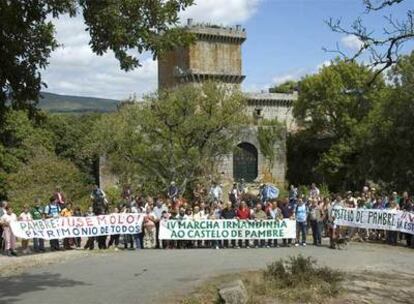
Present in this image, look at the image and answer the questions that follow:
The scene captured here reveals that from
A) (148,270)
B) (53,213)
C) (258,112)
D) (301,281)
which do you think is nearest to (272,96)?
(258,112)

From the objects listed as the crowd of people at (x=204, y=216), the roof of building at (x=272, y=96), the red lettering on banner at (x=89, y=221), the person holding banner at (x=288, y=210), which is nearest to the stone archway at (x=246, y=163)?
the roof of building at (x=272, y=96)

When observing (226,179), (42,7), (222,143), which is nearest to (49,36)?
(42,7)

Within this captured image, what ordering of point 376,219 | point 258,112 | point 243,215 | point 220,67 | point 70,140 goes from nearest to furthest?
point 243,215
point 376,219
point 70,140
point 258,112
point 220,67

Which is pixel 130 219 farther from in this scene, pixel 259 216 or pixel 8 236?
pixel 259 216

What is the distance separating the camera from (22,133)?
5819 centimetres

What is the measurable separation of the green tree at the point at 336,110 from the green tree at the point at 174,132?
25318 mm

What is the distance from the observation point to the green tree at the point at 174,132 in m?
39.0

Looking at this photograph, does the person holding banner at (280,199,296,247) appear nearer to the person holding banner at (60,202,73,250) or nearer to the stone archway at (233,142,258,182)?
the person holding banner at (60,202,73,250)

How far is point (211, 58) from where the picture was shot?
8394 centimetres

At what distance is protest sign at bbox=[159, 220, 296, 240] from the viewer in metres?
23.1

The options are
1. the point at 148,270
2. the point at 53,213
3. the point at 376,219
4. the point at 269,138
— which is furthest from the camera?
the point at 269,138

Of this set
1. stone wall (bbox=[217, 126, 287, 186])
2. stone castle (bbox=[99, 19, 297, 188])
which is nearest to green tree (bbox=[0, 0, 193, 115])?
stone wall (bbox=[217, 126, 287, 186])

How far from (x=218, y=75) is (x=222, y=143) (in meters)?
44.0

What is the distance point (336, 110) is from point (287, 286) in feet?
182
